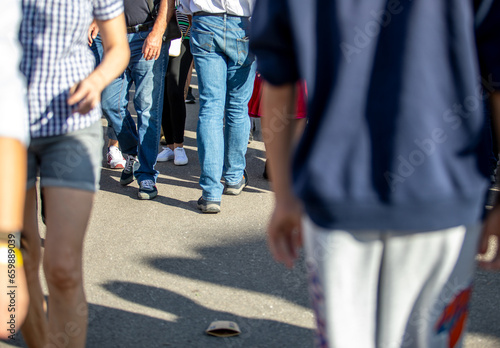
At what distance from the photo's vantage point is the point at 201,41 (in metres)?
4.36

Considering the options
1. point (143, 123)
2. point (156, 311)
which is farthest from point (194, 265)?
point (143, 123)

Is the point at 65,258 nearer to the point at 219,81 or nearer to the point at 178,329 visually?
the point at 178,329

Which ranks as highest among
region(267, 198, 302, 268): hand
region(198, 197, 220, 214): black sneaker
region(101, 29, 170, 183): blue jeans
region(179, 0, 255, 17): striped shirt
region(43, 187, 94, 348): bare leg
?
region(267, 198, 302, 268): hand

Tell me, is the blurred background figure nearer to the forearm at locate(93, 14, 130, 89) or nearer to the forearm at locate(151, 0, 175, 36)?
the forearm at locate(151, 0, 175, 36)

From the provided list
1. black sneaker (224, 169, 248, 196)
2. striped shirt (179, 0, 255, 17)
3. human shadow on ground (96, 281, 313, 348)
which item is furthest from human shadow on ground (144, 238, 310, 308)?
striped shirt (179, 0, 255, 17)

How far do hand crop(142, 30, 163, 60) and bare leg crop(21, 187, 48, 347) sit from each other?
2353 mm

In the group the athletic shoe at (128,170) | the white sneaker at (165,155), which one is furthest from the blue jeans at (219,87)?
the white sneaker at (165,155)

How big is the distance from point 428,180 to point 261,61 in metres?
0.47

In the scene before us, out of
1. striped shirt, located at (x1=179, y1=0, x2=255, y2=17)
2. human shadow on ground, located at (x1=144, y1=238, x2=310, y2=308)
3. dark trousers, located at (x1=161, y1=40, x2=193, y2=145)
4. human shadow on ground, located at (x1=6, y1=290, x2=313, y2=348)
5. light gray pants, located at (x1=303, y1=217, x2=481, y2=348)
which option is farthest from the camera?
dark trousers, located at (x1=161, y1=40, x2=193, y2=145)

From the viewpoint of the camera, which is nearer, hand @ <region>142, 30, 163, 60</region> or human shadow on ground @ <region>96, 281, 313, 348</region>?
human shadow on ground @ <region>96, 281, 313, 348</region>

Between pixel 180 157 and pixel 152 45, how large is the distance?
4.93 ft

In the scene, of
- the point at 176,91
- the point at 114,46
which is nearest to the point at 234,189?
the point at 176,91

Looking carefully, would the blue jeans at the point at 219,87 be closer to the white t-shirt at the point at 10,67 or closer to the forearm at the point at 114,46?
the forearm at the point at 114,46

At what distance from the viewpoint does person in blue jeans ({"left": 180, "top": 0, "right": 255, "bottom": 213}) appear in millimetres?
4324
